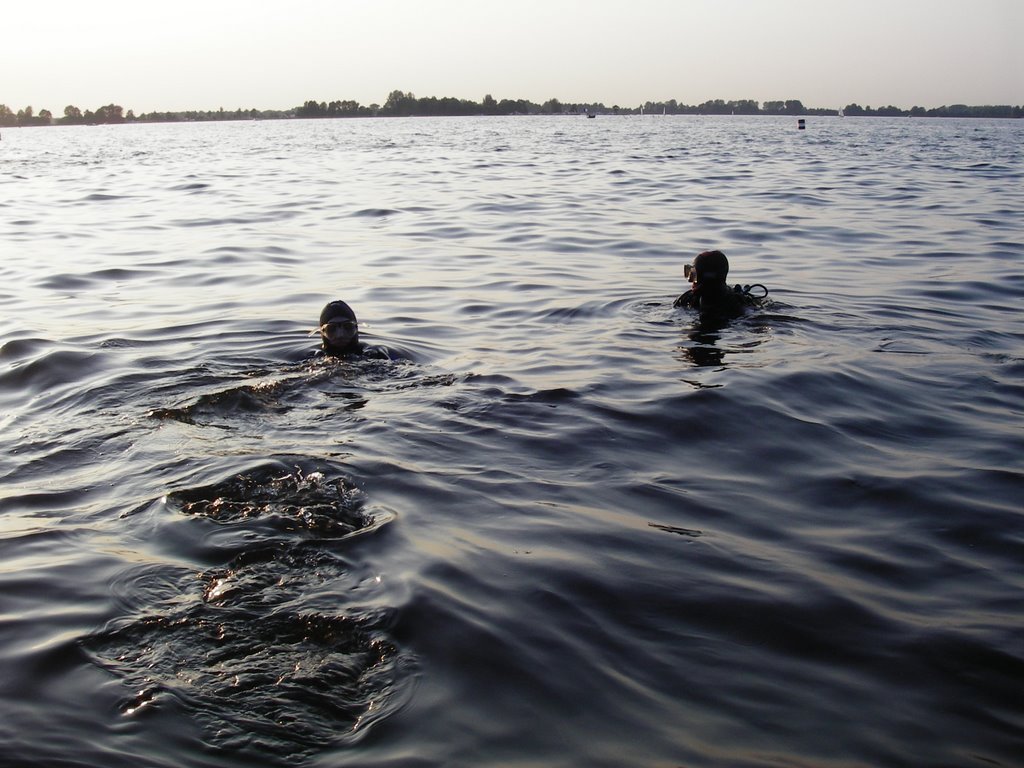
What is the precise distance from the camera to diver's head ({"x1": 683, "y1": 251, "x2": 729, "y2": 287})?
9.80 meters

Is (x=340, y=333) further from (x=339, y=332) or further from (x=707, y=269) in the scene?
(x=707, y=269)

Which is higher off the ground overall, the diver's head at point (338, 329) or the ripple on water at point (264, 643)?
the diver's head at point (338, 329)

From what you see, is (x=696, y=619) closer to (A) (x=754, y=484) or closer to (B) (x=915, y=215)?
(A) (x=754, y=484)

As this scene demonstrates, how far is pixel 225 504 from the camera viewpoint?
5.30 m

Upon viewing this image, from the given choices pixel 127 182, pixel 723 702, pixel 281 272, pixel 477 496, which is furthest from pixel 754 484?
pixel 127 182

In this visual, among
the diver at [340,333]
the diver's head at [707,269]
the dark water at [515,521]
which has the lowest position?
the dark water at [515,521]

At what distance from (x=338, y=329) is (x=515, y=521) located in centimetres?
390

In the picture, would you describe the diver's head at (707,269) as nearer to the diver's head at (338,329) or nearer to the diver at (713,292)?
the diver at (713,292)

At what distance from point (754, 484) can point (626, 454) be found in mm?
898

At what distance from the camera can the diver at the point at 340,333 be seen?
8.57 m

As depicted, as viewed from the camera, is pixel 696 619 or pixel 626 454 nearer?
pixel 696 619

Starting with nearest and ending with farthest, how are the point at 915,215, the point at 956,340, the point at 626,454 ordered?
the point at 626,454 < the point at 956,340 < the point at 915,215

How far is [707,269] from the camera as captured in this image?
982 centimetres

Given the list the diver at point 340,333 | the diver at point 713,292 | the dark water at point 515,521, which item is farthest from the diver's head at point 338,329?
the diver at point 713,292
